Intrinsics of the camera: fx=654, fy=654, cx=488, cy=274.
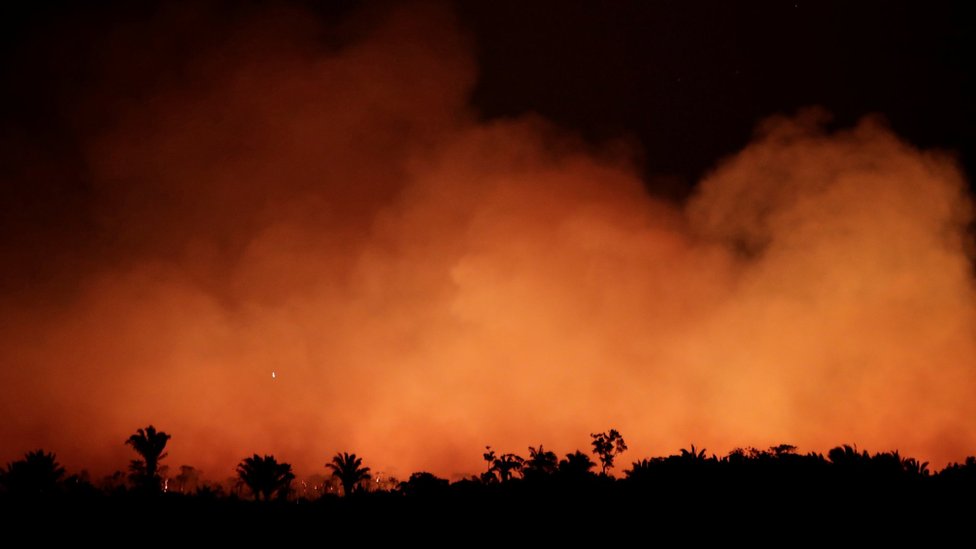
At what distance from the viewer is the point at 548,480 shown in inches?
1036

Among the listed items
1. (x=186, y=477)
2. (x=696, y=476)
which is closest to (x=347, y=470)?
(x=696, y=476)

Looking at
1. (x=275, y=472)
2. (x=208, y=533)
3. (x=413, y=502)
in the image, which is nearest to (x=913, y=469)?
(x=413, y=502)

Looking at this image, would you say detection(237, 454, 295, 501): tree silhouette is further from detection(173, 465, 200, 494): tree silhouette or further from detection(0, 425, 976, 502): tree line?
detection(173, 465, 200, 494): tree silhouette

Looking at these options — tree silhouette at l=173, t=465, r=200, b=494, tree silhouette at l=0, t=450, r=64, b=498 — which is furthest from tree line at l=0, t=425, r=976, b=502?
tree silhouette at l=173, t=465, r=200, b=494

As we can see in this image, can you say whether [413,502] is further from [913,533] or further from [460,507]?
[913,533]

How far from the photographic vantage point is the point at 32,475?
89.3 feet

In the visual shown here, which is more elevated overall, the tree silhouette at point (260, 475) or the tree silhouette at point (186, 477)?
the tree silhouette at point (186, 477)

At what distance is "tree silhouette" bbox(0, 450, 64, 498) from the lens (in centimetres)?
2667

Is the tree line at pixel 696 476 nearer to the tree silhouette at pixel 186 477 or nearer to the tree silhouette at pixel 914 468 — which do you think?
the tree silhouette at pixel 914 468

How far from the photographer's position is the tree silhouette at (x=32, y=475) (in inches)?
1050

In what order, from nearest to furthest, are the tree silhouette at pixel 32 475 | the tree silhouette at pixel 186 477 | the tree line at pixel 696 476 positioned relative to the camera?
the tree line at pixel 696 476 → the tree silhouette at pixel 32 475 → the tree silhouette at pixel 186 477

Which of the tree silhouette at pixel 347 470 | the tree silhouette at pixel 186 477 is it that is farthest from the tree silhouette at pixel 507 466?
the tree silhouette at pixel 186 477

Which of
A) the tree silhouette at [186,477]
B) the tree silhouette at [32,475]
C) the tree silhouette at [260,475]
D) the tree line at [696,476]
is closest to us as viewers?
the tree line at [696,476]

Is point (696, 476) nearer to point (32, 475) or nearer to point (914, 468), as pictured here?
point (914, 468)
